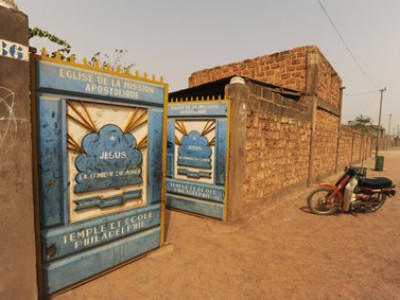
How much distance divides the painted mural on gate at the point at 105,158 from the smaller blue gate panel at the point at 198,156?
1923 mm

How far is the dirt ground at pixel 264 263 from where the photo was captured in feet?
8.55

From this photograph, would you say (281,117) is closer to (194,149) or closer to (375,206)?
(194,149)

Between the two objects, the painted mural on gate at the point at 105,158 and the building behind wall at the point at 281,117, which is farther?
the building behind wall at the point at 281,117

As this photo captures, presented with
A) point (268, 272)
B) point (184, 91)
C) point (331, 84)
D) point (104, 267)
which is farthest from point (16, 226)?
point (331, 84)

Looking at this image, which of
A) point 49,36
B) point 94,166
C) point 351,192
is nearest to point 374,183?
point 351,192

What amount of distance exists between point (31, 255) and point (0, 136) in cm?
111

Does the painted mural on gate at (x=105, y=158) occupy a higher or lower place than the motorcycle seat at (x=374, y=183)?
higher

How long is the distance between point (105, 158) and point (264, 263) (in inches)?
102

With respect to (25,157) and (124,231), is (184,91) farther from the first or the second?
(25,157)

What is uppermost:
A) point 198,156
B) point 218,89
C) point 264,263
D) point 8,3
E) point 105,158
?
point 218,89

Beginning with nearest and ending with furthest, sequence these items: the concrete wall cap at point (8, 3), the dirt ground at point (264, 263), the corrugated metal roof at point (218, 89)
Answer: the concrete wall cap at point (8, 3)
the dirt ground at point (264, 263)
the corrugated metal roof at point (218, 89)

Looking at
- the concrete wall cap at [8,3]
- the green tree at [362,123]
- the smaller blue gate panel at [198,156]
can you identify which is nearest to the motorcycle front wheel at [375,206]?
the smaller blue gate panel at [198,156]

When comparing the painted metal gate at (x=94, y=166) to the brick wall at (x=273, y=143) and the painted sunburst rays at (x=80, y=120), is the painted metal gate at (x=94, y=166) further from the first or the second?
the brick wall at (x=273, y=143)

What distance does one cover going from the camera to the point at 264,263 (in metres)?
3.23
